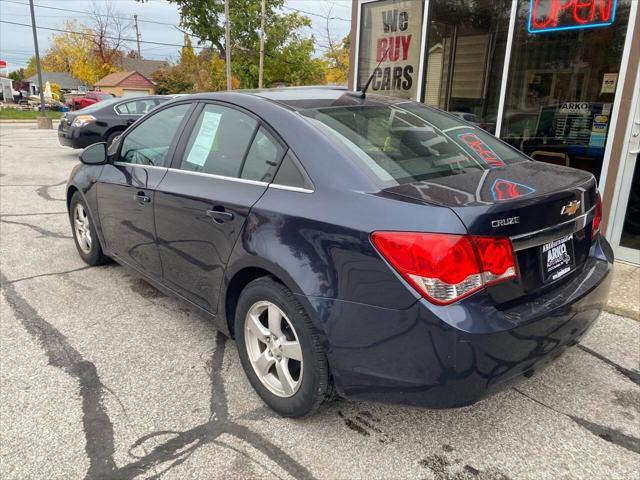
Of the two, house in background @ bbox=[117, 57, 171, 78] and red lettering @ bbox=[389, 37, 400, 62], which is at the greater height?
house in background @ bbox=[117, 57, 171, 78]

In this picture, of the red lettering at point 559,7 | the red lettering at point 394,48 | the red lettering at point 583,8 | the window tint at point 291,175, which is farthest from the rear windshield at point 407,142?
the red lettering at point 394,48

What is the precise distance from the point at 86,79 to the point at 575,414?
73.4 meters

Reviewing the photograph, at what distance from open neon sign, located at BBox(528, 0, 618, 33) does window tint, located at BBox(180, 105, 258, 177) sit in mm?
4293

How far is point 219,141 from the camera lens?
2918 mm

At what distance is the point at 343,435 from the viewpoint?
238cm

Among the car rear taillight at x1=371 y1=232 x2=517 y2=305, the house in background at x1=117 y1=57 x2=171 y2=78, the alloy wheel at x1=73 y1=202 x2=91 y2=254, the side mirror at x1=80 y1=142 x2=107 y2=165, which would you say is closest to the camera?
the car rear taillight at x1=371 y1=232 x2=517 y2=305

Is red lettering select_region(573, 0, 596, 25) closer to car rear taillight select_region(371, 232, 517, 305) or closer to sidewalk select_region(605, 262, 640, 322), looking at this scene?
sidewalk select_region(605, 262, 640, 322)

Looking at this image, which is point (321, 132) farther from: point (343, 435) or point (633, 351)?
point (633, 351)

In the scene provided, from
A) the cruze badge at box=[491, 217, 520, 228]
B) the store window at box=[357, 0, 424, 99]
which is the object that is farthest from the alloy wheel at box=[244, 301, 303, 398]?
the store window at box=[357, 0, 424, 99]

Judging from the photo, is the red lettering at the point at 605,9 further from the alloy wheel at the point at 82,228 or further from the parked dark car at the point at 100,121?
the parked dark car at the point at 100,121

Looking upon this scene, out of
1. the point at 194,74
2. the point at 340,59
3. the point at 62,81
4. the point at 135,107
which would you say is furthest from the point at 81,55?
the point at 135,107

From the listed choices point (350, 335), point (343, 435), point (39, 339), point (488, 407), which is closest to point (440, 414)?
point (488, 407)

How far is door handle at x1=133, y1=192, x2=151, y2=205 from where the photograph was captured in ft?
10.8

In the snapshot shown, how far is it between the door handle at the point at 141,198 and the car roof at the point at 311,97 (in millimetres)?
749
